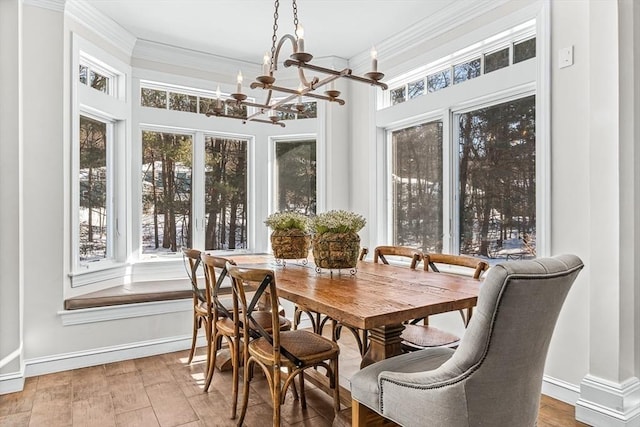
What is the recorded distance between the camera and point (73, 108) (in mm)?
3133

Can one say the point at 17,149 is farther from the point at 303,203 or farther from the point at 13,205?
the point at 303,203

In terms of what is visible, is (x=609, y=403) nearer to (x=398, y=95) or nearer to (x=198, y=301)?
(x=198, y=301)

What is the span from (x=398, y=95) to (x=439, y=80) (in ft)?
1.69

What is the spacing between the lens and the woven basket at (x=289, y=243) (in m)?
2.78

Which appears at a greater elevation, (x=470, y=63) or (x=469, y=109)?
(x=470, y=63)

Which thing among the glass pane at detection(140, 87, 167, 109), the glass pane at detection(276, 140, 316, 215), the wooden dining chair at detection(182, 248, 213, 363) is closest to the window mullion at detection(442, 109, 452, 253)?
the glass pane at detection(276, 140, 316, 215)

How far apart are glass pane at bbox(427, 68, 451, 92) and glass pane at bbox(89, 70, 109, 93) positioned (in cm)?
288

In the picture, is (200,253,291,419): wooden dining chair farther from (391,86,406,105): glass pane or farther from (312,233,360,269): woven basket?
(391,86,406,105): glass pane

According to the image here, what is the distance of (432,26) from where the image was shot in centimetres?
342

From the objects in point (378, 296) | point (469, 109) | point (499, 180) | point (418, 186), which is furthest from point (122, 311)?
point (469, 109)

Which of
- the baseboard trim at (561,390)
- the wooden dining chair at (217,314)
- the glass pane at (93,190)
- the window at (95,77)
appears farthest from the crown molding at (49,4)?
the baseboard trim at (561,390)

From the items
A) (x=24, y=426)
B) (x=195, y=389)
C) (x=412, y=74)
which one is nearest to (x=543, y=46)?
(x=412, y=74)

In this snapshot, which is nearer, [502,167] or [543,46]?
[543,46]

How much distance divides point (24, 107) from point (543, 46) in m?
3.51
